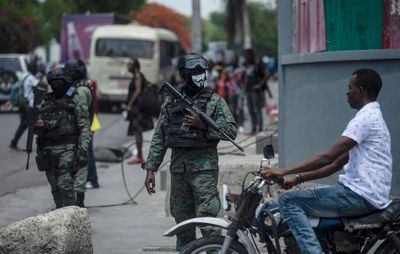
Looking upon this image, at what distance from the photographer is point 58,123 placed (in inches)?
382

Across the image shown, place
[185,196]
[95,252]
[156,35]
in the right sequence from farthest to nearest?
[156,35], [95,252], [185,196]

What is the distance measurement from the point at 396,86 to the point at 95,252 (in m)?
3.22

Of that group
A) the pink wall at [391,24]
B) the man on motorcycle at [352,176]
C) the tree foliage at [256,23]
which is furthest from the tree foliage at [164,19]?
the man on motorcycle at [352,176]

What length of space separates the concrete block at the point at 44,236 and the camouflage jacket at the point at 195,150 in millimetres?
936

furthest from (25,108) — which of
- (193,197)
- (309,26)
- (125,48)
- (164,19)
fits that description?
(164,19)

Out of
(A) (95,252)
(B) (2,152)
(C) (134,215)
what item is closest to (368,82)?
(A) (95,252)

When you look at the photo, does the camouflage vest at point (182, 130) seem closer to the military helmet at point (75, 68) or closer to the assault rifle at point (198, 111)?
the assault rifle at point (198, 111)

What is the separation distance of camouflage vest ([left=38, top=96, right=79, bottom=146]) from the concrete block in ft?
5.62

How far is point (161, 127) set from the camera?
7.62 metres

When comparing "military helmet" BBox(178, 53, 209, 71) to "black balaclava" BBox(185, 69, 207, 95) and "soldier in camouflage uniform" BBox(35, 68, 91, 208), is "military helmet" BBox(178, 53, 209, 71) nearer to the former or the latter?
"black balaclava" BBox(185, 69, 207, 95)

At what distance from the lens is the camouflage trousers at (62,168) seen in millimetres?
9742

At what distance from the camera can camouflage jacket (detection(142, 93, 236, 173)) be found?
743 cm

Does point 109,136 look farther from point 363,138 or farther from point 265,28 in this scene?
point 265,28

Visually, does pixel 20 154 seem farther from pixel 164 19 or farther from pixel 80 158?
pixel 164 19
